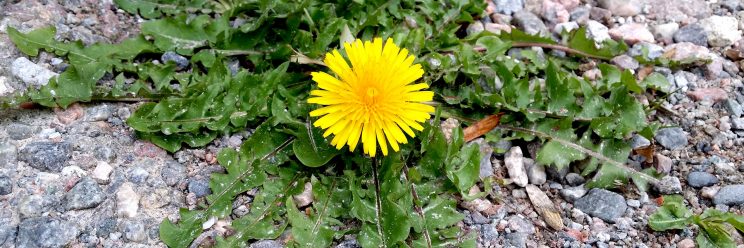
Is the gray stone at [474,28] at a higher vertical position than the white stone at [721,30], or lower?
higher

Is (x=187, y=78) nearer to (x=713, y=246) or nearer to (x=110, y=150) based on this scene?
(x=110, y=150)

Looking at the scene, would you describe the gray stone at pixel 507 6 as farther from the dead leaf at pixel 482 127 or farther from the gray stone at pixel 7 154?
the gray stone at pixel 7 154

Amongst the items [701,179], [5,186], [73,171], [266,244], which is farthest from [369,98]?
[701,179]

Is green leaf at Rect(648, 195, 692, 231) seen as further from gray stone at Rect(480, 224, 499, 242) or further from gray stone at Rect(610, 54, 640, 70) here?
gray stone at Rect(610, 54, 640, 70)

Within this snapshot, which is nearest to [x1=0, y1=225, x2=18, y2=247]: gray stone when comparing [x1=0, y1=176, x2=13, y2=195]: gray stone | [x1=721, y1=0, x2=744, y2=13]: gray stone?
[x1=0, y1=176, x2=13, y2=195]: gray stone

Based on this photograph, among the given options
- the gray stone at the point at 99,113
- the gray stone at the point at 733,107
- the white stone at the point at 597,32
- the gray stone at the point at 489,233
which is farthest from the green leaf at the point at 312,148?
the gray stone at the point at 733,107

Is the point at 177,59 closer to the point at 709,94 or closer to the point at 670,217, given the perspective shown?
the point at 670,217

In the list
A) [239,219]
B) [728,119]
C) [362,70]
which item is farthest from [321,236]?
[728,119]
